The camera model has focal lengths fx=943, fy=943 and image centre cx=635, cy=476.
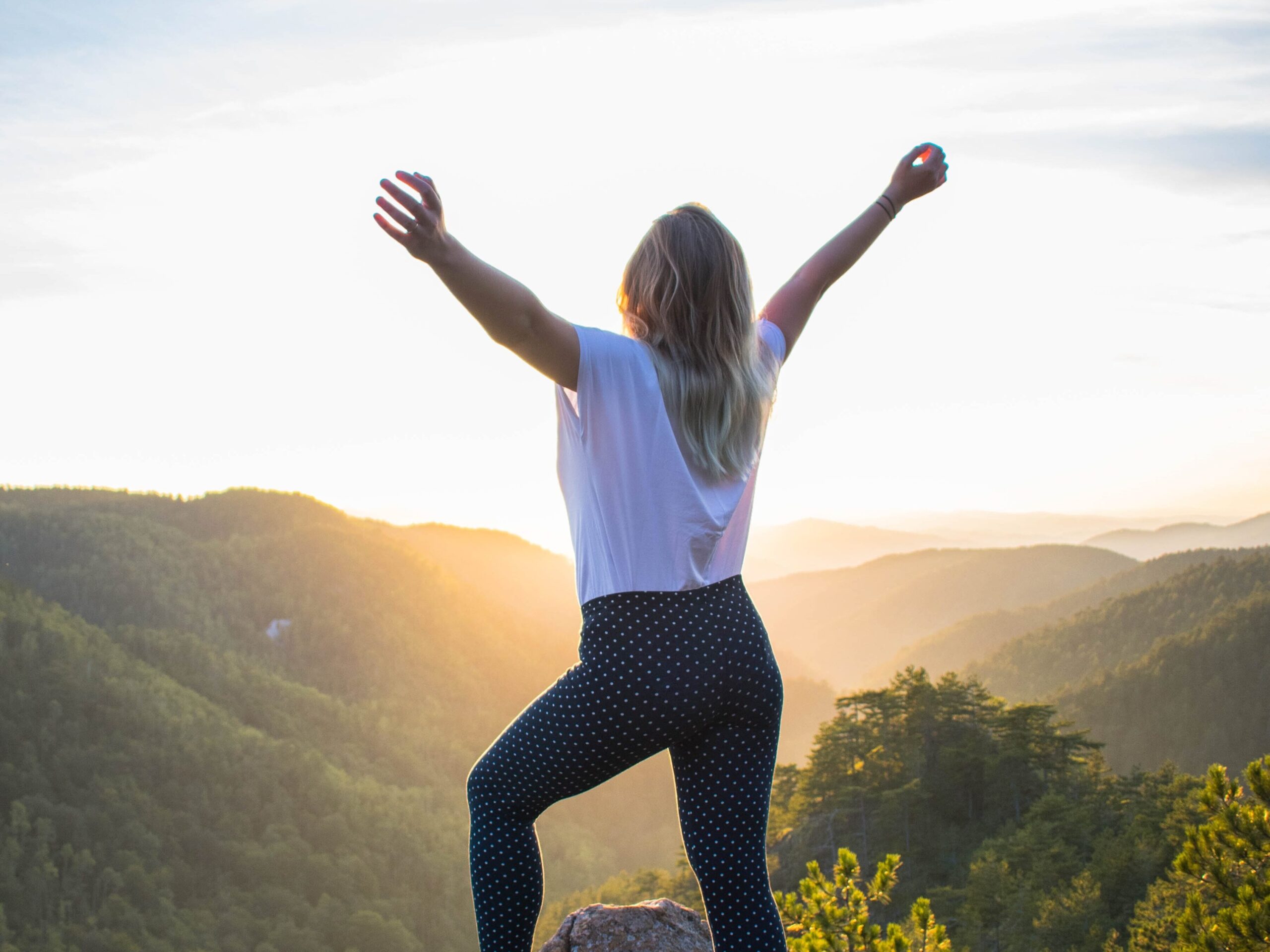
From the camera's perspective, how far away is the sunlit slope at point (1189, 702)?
85438mm

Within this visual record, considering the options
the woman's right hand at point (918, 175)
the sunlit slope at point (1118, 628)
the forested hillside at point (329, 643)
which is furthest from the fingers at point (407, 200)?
the sunlit slope at point (1118, 628)

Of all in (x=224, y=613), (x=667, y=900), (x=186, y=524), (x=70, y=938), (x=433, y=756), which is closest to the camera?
(x=667, y=900)

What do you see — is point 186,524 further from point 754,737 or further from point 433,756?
point 754,737

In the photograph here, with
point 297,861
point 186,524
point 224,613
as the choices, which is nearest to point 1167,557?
point 297,861

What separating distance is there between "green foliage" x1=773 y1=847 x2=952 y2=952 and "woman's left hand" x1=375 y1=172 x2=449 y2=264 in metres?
3.92

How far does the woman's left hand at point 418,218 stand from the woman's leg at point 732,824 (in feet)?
4.14

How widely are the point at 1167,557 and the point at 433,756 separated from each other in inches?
4710

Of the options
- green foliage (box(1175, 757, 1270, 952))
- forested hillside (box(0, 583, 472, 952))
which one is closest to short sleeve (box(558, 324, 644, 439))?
green foliage (box(1175, 757, 1270, 952))

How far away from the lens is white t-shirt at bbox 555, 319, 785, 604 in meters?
1.95

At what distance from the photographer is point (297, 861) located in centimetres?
9275

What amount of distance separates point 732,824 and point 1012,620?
520 ft

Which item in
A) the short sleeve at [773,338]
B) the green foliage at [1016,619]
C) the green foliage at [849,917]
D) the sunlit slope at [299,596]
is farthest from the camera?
the green foliage at [1016,619]

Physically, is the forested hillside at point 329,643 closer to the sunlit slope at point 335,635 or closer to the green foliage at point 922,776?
the sunlit slope at point 335,635

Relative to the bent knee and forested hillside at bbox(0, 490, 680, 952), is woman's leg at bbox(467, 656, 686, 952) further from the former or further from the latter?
forested hillside at bbox(0, 490, 680, 952)
